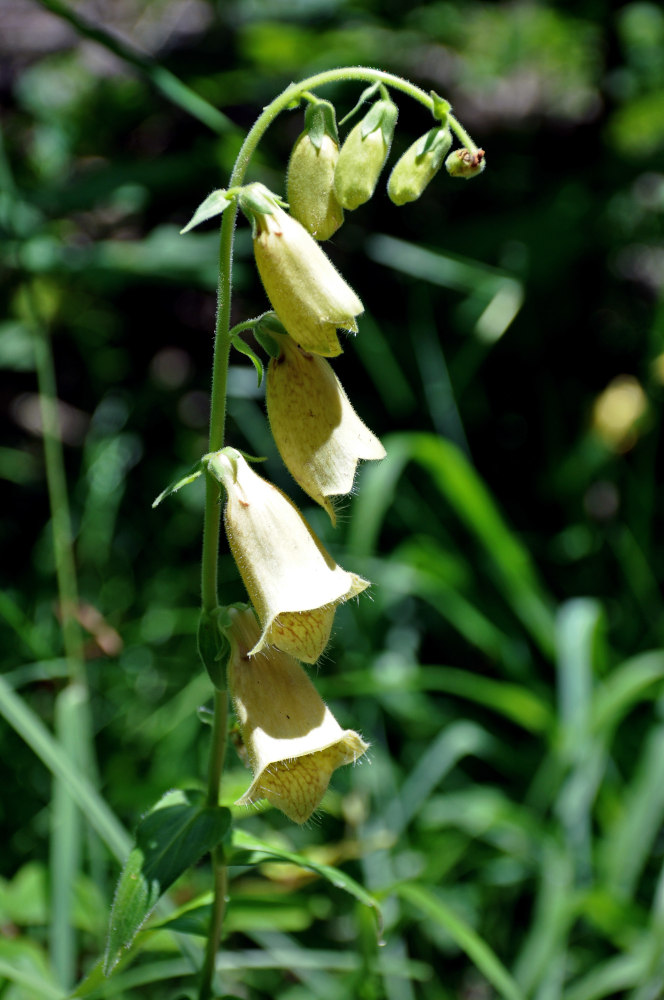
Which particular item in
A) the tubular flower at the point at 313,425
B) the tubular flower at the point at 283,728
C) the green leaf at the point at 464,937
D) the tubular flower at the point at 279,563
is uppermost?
the tubular flower at the point at 313,425

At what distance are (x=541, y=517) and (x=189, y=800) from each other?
1969 millimetres

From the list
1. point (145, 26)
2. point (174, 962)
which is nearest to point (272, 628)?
point (174, 962)

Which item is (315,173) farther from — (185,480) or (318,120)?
(185,480)


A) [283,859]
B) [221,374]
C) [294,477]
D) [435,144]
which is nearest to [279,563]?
[294,477]

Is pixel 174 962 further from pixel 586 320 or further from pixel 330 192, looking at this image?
pixel 586 320

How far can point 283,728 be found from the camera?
0.95 m

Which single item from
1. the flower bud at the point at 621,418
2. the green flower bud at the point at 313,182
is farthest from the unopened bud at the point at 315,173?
the flower bud at the point at 621,418

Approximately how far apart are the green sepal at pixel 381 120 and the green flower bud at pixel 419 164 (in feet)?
0.09

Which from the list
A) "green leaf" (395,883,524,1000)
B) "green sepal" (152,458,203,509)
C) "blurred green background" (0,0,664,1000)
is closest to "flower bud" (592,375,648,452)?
"blurred green background" (0,0,664,1000)

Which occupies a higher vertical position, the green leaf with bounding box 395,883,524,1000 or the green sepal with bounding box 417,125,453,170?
the green sepal with bounding box 417,125,453,170

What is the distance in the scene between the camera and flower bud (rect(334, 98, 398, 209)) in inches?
33.6

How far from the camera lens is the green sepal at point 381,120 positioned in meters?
0.87

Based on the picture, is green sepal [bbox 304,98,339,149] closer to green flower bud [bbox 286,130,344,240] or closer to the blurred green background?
green flower bud [bbox 286,130,344,240]

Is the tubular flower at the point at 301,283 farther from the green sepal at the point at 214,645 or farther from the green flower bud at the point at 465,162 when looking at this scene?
the green sepal at the point at 214,645
